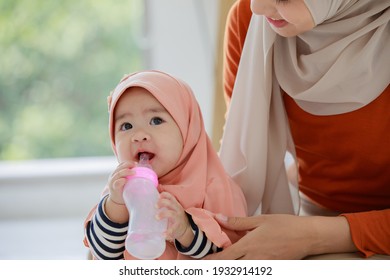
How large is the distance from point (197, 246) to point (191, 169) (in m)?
0.15

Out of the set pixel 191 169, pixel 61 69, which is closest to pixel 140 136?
pixel 191 169

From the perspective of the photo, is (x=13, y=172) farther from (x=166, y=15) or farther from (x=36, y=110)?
(x=166, y=15)

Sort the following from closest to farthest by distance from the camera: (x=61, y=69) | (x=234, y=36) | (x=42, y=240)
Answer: (x=234, y=36)
(x=42, y=240)
(x=61, y=69)

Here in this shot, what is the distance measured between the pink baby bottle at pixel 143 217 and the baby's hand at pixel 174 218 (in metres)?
0.01

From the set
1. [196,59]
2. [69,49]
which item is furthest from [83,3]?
[196,59]

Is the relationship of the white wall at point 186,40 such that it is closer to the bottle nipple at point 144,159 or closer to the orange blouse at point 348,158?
the orange blouse at point 348,158

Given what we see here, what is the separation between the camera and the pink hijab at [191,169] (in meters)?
1.07

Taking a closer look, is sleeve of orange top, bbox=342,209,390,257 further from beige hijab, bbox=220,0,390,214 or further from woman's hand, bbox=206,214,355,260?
beige hijab, bbox=220,0,390,214

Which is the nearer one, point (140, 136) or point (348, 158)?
point (140, 136)

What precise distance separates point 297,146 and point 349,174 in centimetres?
14

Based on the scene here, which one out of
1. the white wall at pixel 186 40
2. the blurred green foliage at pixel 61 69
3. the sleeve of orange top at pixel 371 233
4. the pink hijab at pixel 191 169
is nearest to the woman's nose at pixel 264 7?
the pink hijab at pixel 191 169

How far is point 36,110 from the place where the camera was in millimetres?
2646

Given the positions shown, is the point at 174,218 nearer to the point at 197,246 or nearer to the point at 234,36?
the point at 197,246

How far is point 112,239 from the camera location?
103cm
